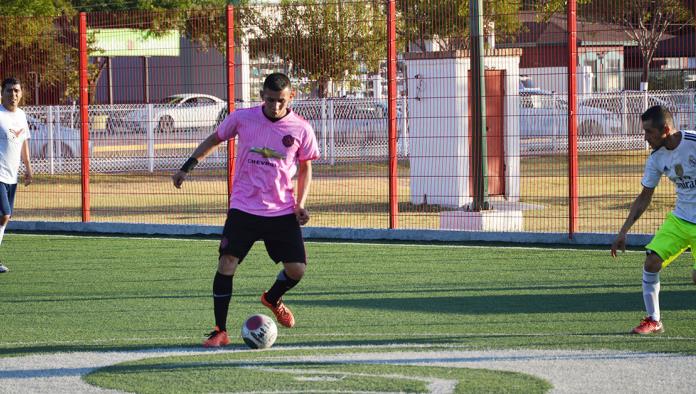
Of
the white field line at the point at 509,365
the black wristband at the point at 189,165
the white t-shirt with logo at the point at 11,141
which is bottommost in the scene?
the white field line at the point at 509,365

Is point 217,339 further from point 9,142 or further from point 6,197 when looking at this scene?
point 9,142

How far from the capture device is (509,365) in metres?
7.97

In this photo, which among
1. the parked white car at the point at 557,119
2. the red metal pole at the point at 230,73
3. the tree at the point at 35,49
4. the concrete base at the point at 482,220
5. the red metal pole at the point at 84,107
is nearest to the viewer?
the concrete base at the point at 482,220


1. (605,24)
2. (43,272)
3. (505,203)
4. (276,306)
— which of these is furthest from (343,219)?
(276,306)

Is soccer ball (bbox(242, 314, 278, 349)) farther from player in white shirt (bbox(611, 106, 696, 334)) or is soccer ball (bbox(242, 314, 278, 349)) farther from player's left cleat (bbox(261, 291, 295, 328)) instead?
player in white shirt (bbox(611, 106, 696, 334))

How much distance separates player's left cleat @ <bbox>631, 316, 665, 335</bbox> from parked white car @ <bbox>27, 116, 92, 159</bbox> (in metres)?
15.4

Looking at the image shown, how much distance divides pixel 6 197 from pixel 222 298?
17.2 feet

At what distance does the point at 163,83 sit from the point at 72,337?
798 centimetres

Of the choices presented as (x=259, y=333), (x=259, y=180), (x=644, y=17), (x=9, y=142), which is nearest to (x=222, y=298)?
(x=259, y=333)

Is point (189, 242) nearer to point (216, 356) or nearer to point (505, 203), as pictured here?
point (505, 203)

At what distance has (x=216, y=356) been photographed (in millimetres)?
8445

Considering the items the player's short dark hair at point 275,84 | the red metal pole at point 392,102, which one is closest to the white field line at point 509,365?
the player's short dark hair at point 275,84

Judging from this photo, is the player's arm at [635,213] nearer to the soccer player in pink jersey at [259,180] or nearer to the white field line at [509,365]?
the white field line at [509,365]

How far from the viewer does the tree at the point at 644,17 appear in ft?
50.6
